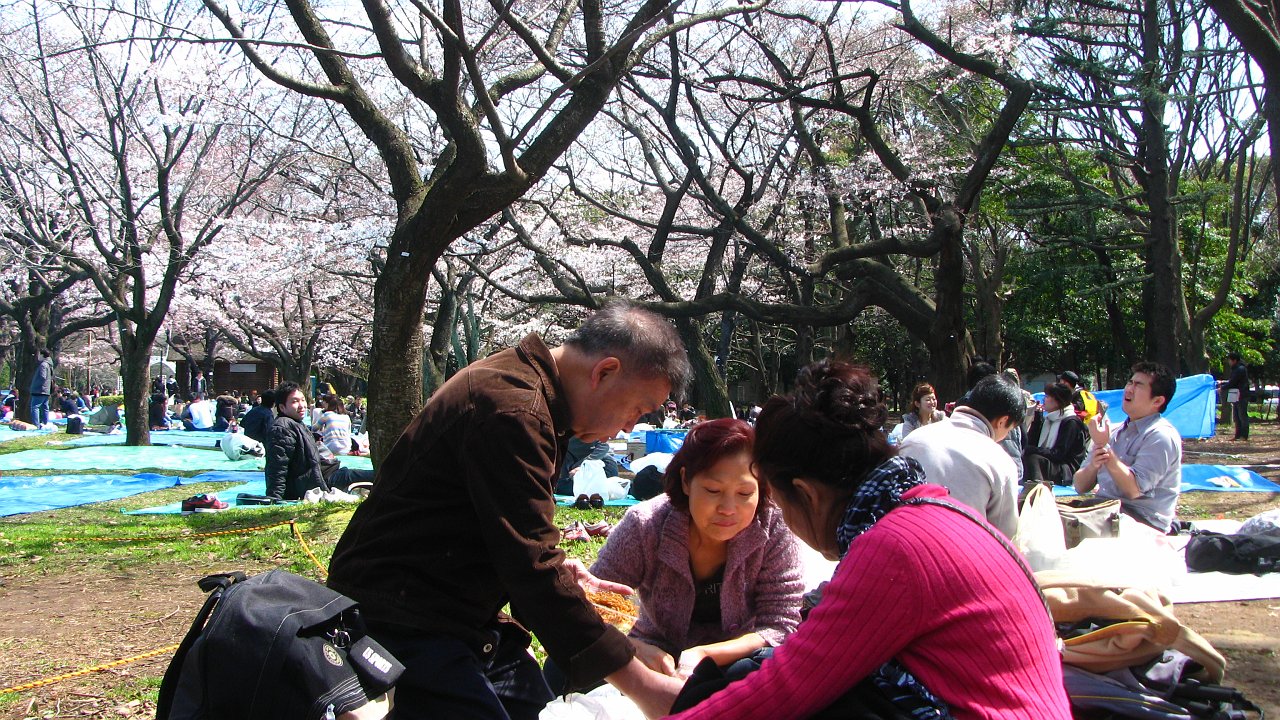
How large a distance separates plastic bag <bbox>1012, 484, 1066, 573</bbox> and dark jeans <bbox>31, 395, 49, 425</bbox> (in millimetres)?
25402

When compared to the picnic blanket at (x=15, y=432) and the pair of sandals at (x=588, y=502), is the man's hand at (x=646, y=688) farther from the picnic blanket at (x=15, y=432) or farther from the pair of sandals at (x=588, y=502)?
the picnic blanket at (x=15, y=432)

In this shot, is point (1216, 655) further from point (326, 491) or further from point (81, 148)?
point (81, 148)

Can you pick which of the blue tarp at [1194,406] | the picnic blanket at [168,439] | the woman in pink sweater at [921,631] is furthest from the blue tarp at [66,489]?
the blue tarp at [1194,406]

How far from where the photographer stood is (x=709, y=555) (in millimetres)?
3047

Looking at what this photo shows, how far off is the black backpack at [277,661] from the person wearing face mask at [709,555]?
1.26 m

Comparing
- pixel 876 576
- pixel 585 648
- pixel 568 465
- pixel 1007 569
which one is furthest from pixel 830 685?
pixel 568 465

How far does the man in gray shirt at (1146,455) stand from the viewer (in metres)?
5.50

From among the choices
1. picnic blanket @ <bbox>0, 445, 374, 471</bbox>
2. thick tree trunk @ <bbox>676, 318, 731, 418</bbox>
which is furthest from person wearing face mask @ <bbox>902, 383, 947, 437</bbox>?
picnic blanket @ <bbox>0, 445, 374, 471</bbox>

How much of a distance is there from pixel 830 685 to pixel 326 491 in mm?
8585

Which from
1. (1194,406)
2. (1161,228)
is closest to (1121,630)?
(1194,406)

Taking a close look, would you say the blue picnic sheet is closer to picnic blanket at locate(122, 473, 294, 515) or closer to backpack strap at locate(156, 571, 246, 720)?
picnic blanket at locate(122, 473, 294, 515)

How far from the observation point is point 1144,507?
561cm

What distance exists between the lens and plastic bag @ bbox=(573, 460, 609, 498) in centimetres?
945

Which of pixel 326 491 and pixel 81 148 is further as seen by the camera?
pixel 81 148
